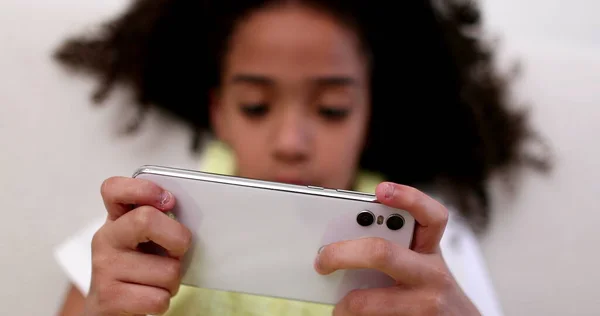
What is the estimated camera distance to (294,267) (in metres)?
0.38

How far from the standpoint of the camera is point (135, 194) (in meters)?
0.34

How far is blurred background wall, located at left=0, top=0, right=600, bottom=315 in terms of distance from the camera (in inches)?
25.0

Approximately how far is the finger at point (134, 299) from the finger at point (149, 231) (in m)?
0.03

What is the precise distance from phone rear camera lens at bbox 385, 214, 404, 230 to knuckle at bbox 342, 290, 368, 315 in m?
0.06

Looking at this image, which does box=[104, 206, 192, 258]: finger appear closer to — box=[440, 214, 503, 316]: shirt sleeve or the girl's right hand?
the girl's right hand

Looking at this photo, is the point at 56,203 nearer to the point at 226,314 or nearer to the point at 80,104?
the point at 80,104

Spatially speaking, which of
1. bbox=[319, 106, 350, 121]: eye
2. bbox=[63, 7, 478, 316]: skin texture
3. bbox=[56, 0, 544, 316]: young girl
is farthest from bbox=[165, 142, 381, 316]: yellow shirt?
bbox=[319, 106, 350, 121]: eye

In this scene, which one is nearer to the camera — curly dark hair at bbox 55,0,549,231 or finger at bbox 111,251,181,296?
finger at bbox 111,251,181,296

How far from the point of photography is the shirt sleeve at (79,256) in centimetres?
57

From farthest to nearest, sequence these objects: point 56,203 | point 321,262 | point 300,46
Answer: point 56,203 < point 300,46 < point 321,262

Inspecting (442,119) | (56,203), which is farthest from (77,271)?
(442,119)

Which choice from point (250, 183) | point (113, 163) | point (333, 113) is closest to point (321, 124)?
point (333, 113)

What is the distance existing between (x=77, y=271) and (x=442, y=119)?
57cm

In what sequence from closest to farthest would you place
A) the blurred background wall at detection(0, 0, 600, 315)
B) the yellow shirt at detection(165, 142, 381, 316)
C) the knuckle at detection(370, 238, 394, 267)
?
the knuckle at detection(370, 238, 394, 267) → the yellow shirt at detection(165, 142, 381, 316) → the blurred background wall at detection(0, 0, 600, 315)
